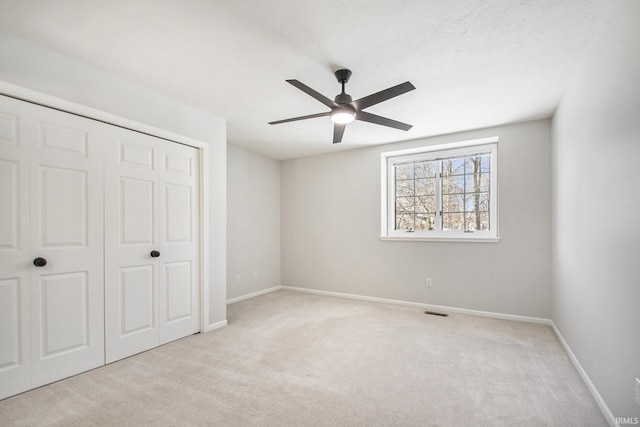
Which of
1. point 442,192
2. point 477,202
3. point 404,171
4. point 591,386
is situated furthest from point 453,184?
point 591,386

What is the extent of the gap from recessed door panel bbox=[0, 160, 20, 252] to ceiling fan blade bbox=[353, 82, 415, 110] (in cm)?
257

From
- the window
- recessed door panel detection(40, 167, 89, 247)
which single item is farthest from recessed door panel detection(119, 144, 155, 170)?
the window

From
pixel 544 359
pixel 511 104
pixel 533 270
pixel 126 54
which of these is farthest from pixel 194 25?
pixel 533 270

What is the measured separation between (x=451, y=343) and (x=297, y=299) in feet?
8.29

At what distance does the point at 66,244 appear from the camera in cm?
237

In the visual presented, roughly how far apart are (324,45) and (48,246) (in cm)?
258

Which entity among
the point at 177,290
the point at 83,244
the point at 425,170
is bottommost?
the point at 177,290

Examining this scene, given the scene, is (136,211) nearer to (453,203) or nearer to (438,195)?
(438,195)

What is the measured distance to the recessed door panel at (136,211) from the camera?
2740mm

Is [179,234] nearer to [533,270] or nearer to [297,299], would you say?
[297,299]

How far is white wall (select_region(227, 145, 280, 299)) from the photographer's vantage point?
482 centimetres

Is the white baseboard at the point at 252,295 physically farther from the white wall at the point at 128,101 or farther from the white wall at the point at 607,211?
the white wall at the point at 607,211

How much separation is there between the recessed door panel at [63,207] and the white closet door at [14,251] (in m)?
0.11

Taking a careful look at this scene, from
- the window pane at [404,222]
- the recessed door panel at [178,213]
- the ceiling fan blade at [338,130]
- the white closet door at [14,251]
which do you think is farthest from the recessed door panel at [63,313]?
the window pane at [404,222]
